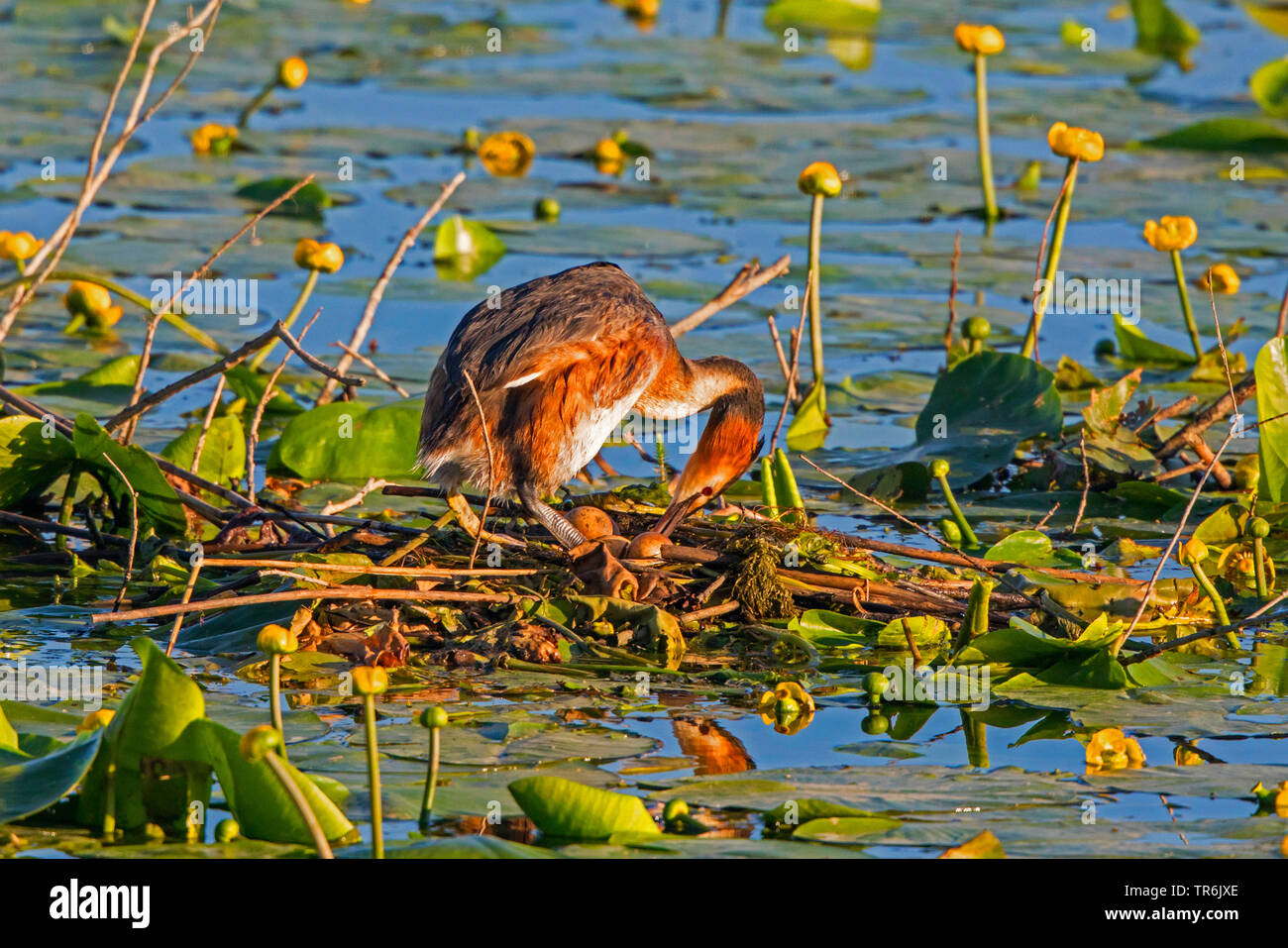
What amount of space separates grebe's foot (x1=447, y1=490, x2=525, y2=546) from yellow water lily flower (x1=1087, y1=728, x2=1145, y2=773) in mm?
1887

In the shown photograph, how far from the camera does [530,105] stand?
534 inches

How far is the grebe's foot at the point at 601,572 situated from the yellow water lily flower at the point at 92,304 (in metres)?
3.96

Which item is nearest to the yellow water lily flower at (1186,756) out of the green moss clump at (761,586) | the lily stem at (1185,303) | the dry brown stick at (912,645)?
the dry brown stick at (912,645)

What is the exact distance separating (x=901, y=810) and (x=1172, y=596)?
6.14ft

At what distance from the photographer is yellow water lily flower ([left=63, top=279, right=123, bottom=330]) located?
26.5 ft

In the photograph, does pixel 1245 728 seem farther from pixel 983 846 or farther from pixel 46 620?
pixel 46 620

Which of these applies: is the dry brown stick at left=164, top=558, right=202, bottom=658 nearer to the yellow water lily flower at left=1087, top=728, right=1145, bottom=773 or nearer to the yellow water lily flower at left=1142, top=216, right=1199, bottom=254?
the yellow water lily flower at left=1087, top=728, right=1145, bottom=773

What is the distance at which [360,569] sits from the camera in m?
4.72

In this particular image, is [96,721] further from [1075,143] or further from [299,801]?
[1075,143]

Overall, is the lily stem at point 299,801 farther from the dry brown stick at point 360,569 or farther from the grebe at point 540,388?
the grebe at point 540,388

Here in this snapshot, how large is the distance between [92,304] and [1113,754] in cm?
566

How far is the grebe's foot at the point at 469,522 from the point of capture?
517 centimetres

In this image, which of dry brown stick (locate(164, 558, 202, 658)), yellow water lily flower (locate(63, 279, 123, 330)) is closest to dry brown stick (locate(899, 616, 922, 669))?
dry brown stick (locate(164, 558, 202, 658))
